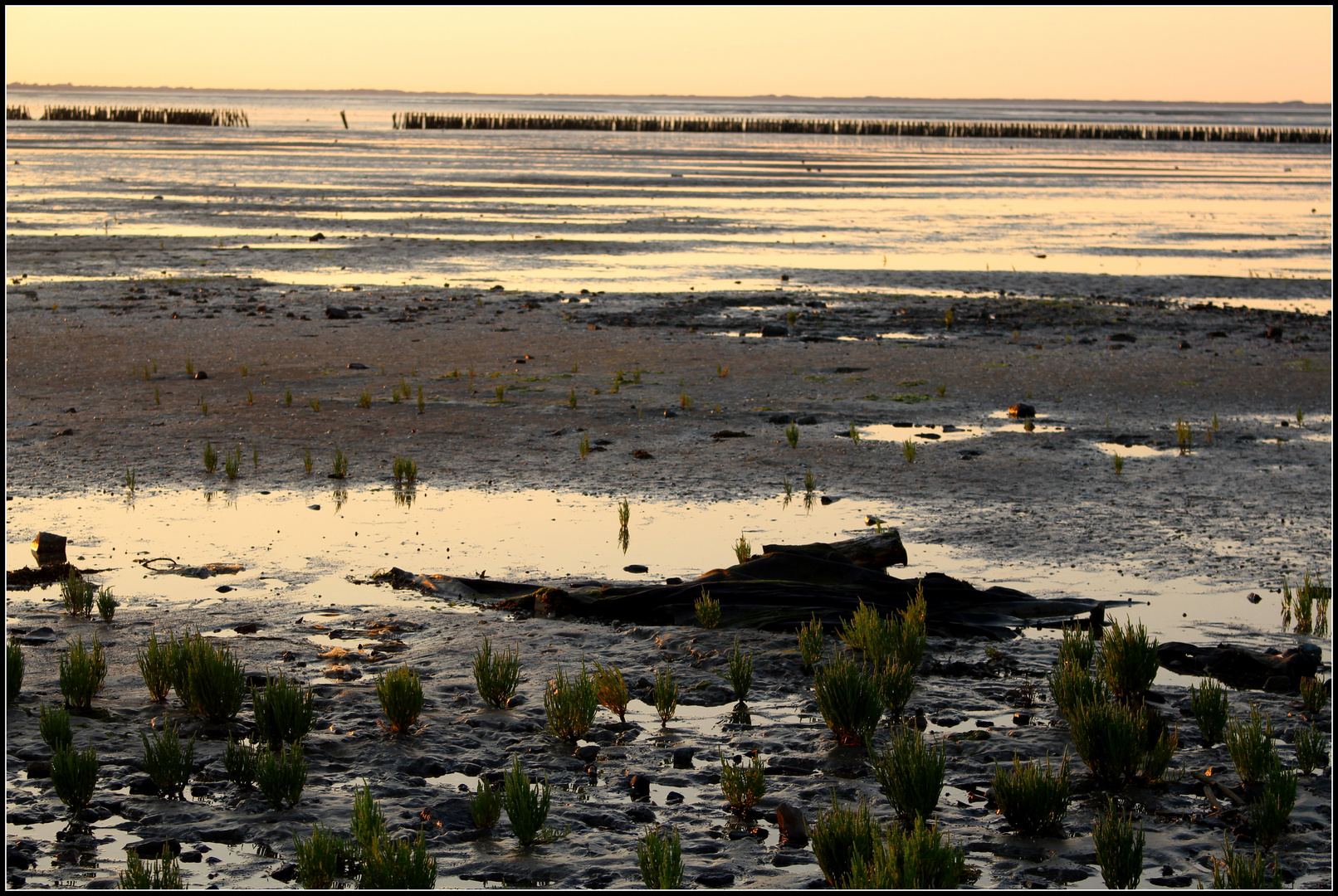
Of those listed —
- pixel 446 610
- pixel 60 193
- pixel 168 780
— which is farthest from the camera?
pixel 60 193

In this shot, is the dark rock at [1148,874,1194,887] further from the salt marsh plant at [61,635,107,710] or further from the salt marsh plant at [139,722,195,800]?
the salt marsh plant at [61,635,107,710]

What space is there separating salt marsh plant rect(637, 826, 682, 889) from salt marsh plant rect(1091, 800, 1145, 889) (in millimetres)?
1572

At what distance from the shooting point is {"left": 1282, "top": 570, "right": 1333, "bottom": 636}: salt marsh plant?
7934 mm

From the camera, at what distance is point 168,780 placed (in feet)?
18.0

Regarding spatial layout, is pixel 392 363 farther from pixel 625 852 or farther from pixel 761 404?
pixel 625 852

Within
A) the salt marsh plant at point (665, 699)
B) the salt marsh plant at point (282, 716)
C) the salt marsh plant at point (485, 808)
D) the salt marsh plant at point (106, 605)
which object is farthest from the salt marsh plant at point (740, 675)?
the salt marsh plant at point (106, 605)

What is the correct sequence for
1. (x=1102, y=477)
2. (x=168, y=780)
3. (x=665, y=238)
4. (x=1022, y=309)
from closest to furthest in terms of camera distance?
(x=168, y=780) → (x=1102, y=477) → (x=1022, y=309) → (x=665, y=238)

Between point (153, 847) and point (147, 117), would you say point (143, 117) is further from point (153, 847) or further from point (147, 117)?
point (153, 847)

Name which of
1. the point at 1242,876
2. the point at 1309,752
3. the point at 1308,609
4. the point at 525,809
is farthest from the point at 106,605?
the point at 1308,609

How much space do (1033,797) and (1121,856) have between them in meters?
0.47

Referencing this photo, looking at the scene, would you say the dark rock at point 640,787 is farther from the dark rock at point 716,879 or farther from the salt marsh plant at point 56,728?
the salt marsh plant at point 56,728

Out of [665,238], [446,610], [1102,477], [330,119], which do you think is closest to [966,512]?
[1102,477]

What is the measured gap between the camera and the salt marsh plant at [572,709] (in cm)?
614

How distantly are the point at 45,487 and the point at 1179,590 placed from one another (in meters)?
8.59
